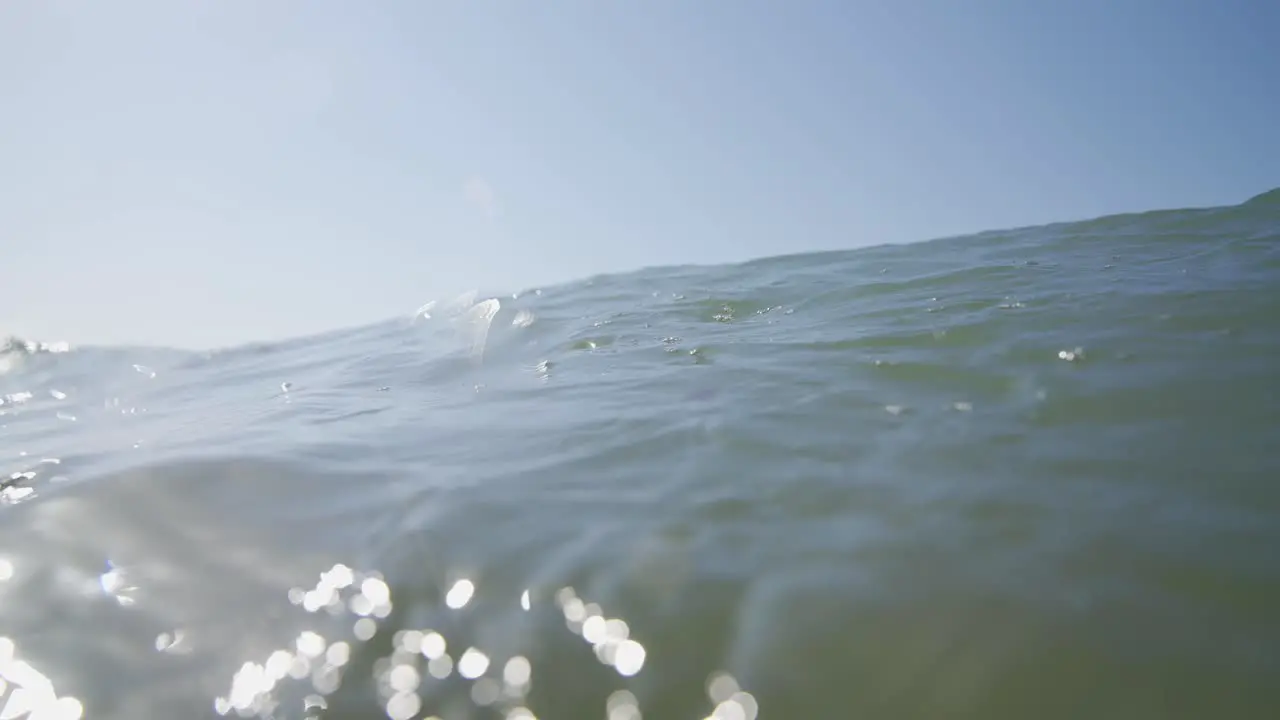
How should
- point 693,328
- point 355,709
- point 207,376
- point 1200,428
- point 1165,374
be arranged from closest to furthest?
1. point 355,709
2. point 1200,428
3. point 1165,374
4. point 693,328
5. point 207,376

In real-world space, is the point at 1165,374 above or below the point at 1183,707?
above

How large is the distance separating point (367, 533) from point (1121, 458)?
118 inches

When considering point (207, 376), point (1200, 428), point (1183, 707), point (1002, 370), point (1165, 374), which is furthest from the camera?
point (207, 376)

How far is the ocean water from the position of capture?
6.51 ft

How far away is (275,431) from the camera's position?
189 inches

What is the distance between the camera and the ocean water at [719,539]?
6.51ft

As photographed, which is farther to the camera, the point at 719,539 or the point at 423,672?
the point at 719,539

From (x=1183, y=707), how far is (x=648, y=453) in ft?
7.52

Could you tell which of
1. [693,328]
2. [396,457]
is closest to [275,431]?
[396,457]

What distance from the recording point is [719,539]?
265 centimetres

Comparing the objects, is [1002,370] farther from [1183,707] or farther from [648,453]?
[1183,707]

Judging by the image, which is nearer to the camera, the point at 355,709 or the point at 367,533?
the point at 355,709

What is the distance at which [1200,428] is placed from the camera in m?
3.24

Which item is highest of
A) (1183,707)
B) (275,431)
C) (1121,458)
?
(275,431)
